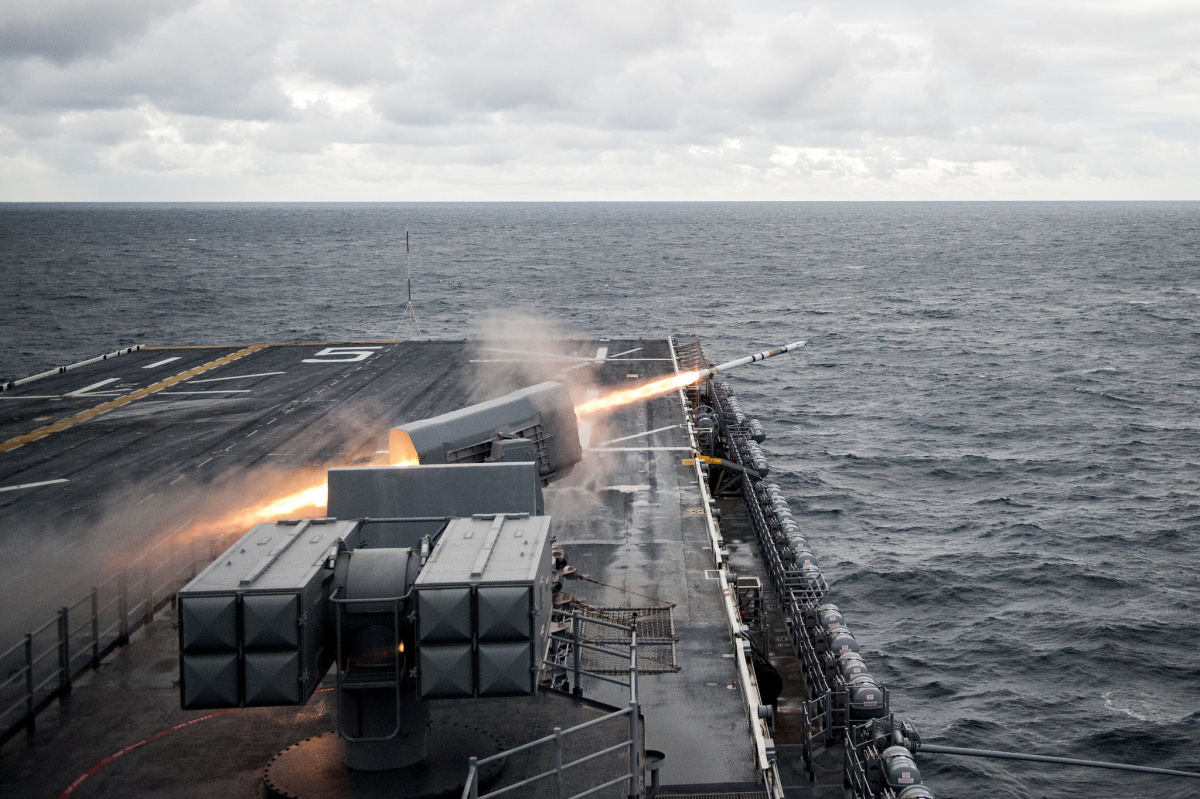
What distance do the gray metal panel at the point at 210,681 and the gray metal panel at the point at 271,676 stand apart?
0.15 metres

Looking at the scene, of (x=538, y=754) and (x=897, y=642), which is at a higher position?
(x=538, y=754)

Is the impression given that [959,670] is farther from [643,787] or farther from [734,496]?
[643,787]

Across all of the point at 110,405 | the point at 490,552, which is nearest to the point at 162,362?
the point at 110,405

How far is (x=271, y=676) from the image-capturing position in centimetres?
1038

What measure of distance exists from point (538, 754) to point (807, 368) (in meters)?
60.4

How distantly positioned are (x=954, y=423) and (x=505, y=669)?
154 ft

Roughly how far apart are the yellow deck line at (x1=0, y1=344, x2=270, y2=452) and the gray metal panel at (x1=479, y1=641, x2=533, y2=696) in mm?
29634

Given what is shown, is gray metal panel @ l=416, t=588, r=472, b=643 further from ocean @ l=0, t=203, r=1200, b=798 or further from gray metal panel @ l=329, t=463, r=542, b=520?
ocean @ l=0, t=203, r=1200, b=798

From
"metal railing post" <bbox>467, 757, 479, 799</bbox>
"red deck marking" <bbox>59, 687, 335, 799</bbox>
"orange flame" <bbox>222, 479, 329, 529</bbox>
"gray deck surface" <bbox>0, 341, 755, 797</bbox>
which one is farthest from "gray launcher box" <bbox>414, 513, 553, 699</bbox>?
"orange flame" <bbox>222, 479, 329, 529</bbox>

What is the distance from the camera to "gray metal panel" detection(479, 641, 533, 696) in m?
10.5

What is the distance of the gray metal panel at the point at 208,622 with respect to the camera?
1022 cm

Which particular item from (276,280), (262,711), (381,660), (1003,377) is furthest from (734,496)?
(276,280)

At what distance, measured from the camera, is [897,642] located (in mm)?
29062

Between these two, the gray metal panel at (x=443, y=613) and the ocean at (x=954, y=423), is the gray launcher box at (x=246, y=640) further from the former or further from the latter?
the ocean at (x=954, y=423)
